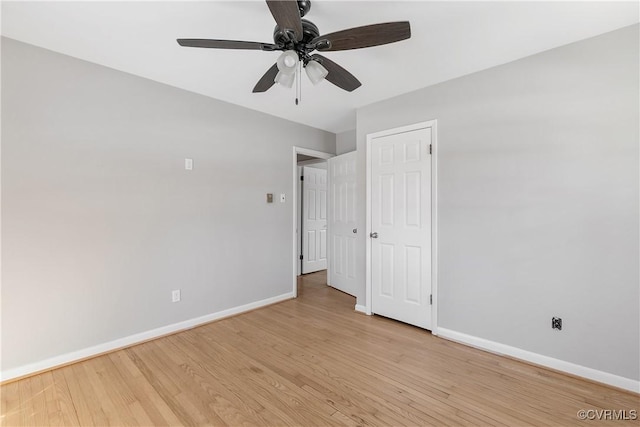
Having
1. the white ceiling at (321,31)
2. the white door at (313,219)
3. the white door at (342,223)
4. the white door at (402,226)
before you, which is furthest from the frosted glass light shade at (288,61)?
the white door at (313,219)

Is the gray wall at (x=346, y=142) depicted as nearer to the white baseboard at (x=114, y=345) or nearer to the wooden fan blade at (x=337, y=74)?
the wooden fan blade at (x=337, y=74)

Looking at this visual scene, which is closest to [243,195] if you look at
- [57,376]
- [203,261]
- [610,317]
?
[203,261]

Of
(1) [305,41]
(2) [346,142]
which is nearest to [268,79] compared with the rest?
(1) [305,41]

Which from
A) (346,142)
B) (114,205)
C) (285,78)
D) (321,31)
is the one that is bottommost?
(114,205)

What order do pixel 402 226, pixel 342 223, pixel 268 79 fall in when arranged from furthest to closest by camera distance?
pixel 342 223, pixel 402 226, pixel 268 79

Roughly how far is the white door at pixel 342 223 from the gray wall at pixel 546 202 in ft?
4.70

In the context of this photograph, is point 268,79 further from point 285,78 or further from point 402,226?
point 402,226

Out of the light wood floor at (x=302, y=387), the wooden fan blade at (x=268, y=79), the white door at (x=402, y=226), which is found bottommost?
the light wood floor at (x=302, y=387)

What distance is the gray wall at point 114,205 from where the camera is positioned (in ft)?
6.77

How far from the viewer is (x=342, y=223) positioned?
13.7 feet

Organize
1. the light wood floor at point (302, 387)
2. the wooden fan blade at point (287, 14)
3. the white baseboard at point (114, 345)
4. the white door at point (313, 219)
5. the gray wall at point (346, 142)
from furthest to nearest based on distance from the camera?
the white door at point (313, 219)
the gray wall at point (346, 142)
the white baseboard at point (114, 345)
the light wood floor at point (302, 387)
the wooden fan blade at point (287, 14)

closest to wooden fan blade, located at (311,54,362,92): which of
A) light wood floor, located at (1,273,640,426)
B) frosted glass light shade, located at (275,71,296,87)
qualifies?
frosted glass light shade, located at (275,71,296,87)

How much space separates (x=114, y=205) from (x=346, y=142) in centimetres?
312

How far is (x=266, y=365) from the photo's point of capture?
7.31ft
